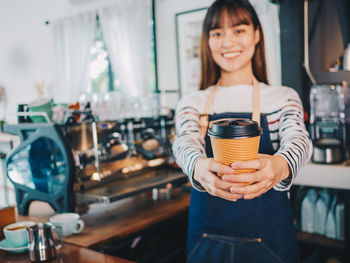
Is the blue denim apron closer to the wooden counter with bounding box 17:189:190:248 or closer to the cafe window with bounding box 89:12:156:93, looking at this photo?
the wooden counter with bounding box 17:189:190:248

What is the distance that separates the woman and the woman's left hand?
0.23 metres

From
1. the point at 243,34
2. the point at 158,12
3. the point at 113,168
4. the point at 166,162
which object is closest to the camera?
the point at 243,34

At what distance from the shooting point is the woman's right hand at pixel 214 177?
2.95 ft

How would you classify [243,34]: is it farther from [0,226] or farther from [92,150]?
[0,226]

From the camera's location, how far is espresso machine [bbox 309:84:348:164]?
2.10 m

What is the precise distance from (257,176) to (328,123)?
1.48 m

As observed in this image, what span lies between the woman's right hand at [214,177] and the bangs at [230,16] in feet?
1.70

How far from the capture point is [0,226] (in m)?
1.51

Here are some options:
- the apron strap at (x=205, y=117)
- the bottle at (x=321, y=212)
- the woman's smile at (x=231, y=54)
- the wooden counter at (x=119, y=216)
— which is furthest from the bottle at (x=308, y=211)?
the woman's smile at (x=231, y=54)

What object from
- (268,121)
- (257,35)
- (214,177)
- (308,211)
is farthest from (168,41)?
(214,177)

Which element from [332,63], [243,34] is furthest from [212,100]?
[332,63]

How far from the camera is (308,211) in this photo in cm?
218

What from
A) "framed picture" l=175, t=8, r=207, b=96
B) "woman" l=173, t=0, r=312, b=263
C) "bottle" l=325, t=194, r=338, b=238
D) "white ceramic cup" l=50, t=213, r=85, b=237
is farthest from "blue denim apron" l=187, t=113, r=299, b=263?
"framed picture" l=175, t=8, r=207, b=96

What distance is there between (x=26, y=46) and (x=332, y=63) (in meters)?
5.34
